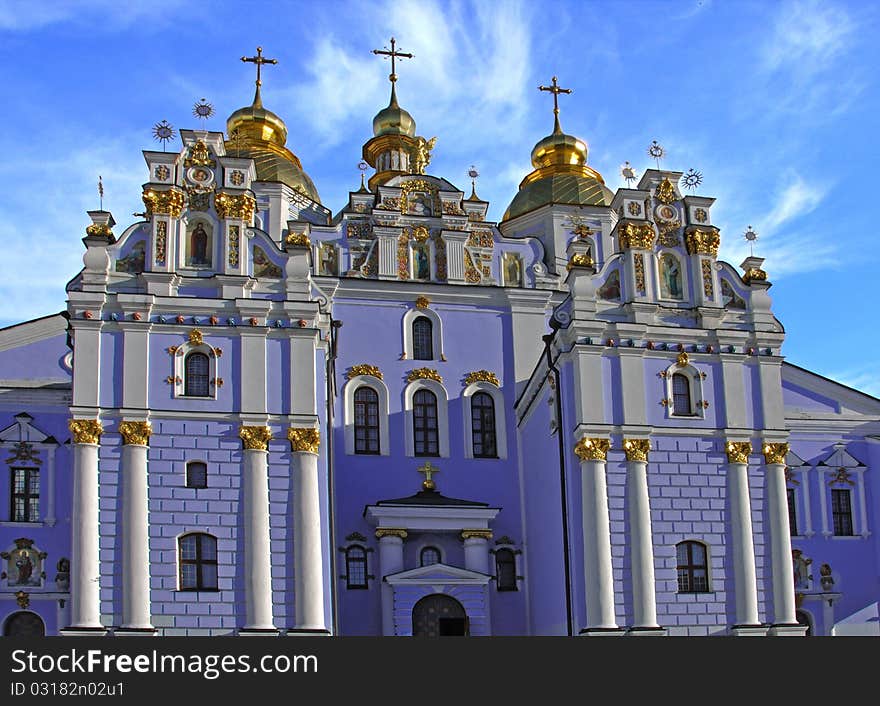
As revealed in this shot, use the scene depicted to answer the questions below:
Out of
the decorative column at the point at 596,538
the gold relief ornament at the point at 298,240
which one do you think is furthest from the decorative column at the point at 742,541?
the gold relief ornament at the point at 298,240

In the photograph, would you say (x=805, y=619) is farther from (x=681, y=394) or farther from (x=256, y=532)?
(x=256, y=532)

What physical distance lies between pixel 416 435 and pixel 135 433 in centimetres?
914

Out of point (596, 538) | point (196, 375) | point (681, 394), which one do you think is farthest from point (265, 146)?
point (596, 538)

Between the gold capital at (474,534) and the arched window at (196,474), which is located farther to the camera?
the gold capital at (474,534)

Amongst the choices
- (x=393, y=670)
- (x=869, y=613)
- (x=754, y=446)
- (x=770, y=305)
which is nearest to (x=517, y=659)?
(x=393, y=670)

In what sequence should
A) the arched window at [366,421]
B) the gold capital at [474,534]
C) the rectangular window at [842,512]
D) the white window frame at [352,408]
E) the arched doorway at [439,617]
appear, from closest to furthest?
the arched doorway at [439,617] < the gold capital at [474,534] < the white window frame at [352,408] < the arched window at [366,421] < the rectangular window at [842,512]

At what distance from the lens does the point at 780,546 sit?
3253cm

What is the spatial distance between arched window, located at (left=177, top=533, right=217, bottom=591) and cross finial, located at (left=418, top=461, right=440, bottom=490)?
299 inches

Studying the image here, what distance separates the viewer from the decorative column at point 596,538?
101ft

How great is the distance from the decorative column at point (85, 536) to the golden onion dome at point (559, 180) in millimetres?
17597

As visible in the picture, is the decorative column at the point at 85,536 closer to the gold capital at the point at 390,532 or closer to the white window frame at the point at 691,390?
the gold capital at the point at 390,532

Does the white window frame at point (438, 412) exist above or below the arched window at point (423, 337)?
below

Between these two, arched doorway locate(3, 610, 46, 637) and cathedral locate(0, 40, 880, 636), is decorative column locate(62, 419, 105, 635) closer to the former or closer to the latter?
cathedral locate(0, 40, 880, 636)

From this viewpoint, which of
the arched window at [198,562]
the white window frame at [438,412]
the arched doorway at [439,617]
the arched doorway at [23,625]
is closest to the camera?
the arched window at [198,562]
